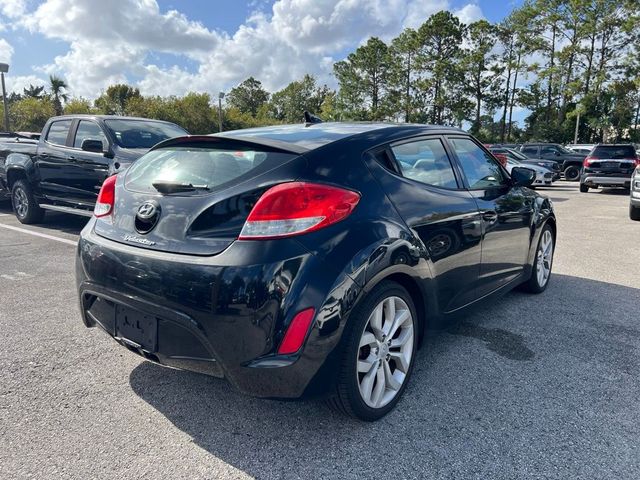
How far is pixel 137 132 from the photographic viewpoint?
7.16 m

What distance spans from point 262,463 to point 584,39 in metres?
50.9

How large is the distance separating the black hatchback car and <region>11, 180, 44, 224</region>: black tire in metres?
6.23

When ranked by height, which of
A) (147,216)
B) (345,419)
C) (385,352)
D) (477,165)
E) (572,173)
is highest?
(572,173)

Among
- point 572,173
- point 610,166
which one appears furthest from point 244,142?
point 572,173

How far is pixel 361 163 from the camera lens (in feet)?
7.97

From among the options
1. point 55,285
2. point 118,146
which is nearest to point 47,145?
point 118,146

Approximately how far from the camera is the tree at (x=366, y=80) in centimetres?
5200

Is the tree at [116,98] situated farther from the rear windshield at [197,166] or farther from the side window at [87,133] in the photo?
the rear windshield at [197,166]

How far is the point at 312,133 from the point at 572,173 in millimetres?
22507

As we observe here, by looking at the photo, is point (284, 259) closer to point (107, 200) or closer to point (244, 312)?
point (244, 312)

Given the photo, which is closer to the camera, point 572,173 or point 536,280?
point 536,280

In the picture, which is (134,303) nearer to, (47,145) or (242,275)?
(242,275)

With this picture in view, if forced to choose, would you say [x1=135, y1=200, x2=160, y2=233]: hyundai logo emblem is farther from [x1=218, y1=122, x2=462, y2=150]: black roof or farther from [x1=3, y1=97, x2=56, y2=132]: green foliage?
[x1=3, y1=97, x2=56, y2=132]: green foliage

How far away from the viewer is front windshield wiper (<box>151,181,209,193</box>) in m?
2.35
